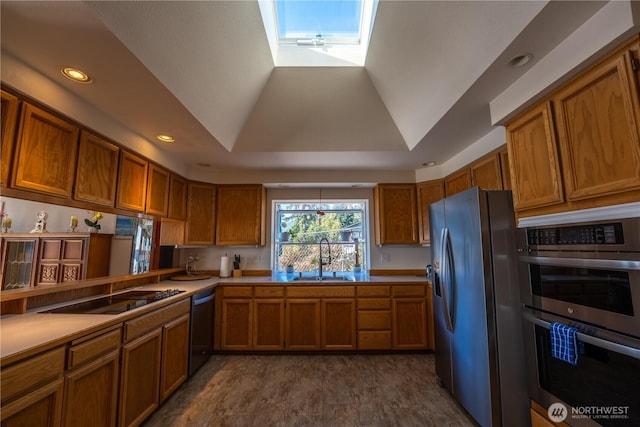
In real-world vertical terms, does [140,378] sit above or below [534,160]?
below

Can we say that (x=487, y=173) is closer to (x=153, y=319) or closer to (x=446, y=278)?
(x=446, y=278)

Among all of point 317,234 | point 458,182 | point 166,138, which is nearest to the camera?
point 166,138

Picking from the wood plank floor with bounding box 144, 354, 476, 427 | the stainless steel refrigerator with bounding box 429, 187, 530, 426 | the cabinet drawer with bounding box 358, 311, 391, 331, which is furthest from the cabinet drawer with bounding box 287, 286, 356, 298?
the stainless steel refrigerator with bounding box 429, 187, 530, 426

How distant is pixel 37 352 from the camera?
1180mm

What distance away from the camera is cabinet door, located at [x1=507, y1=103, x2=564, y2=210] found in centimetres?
145

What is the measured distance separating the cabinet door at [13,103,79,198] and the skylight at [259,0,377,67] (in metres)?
1.61

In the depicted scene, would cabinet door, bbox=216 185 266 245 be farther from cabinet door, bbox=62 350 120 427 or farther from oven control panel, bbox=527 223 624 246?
oven control panel, bbox=527 223 624 246

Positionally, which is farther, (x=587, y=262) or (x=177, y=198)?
(x=177, y=198)

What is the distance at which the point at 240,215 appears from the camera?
12.0 feet

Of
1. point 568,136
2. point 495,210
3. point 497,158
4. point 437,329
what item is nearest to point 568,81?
point 568,136

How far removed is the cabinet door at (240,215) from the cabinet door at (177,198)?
0.43 meters

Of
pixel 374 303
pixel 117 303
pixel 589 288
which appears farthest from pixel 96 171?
pixel 589 288

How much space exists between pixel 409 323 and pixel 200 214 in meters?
3.01

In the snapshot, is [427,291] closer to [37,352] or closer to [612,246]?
[612,246]
